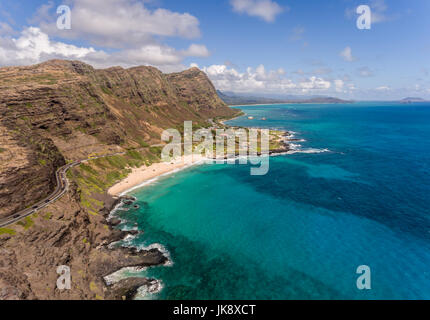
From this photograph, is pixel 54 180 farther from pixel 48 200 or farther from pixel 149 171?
pixel 149 171

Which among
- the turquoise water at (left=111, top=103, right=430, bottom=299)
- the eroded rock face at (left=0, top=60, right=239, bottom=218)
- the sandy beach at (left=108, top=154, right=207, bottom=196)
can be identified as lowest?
the turquoise water at (left=111, top=103, right=430, bottom=299)

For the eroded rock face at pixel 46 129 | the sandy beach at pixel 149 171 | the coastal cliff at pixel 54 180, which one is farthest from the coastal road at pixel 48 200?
the sandy beach at pixel 149 171

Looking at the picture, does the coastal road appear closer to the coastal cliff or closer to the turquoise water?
the coastal cliff

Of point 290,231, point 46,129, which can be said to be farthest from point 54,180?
point 290,231

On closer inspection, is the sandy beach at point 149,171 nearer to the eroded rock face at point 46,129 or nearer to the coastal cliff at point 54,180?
the coastal cliff at point 54,180

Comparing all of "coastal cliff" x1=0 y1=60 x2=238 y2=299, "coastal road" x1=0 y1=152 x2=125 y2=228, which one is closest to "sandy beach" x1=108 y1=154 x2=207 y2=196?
"coastal cliff" x1=0 y1=60 x2=238 y2=299

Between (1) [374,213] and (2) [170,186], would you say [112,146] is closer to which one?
(2) [170,186]
